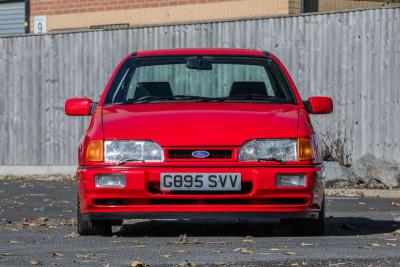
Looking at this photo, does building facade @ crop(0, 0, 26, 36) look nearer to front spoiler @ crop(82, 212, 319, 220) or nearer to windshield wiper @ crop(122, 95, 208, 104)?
windshield wiper @ crop(122, 95, 208, 104)

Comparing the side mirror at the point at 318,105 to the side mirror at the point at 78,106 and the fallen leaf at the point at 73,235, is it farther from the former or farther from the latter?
the fallen leaf at the point at 73,235

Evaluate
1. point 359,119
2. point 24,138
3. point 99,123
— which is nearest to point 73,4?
point 24,138

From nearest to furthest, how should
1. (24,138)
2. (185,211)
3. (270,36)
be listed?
(185,211) < (270,36) < (24,138)

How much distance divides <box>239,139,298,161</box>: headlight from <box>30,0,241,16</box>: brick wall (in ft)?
48.8

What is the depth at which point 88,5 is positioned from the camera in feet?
87.9

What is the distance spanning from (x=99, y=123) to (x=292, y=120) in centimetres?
144

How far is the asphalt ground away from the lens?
8.30 meters

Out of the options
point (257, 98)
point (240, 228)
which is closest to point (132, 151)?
point (257, 98)

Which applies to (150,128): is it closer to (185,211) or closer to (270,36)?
(185,211)

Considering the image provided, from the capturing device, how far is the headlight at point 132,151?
31.6ft

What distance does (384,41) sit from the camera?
61.0 feet

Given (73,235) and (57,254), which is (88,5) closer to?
(73,235)

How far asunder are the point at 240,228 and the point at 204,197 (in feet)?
5.79

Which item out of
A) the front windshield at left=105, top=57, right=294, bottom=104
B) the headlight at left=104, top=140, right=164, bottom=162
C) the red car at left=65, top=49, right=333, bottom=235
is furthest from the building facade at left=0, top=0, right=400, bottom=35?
the headlight at left=104, top=140, right=164, bottom=162
